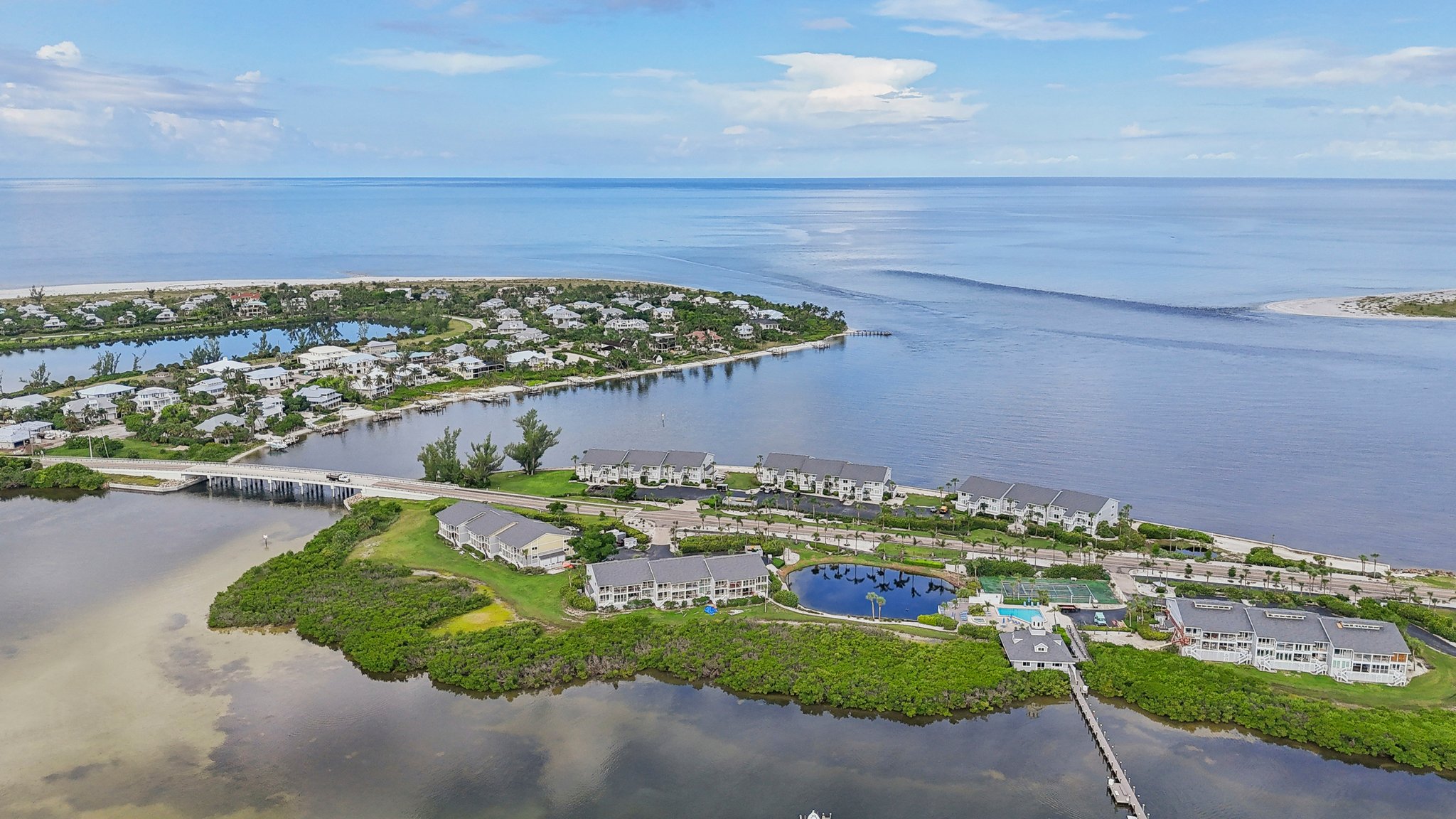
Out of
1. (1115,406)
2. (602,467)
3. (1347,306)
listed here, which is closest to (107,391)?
(602,467)

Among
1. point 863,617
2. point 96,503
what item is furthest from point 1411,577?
point 96,503

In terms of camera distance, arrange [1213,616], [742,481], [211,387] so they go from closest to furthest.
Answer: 1. [1213,616]
2. [742,481]
3. [211,387]

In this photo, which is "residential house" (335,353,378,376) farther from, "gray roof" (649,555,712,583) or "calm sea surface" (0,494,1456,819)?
"gray roof" (649,555,712,583)

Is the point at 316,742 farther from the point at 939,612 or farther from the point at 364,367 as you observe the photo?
the point at 364,367

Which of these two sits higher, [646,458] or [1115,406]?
[1115,406]

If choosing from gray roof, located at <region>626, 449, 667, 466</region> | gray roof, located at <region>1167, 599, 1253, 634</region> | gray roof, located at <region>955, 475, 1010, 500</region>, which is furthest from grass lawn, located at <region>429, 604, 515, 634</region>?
gray roof, located at <region>1167, 599, 1253, 634</region>

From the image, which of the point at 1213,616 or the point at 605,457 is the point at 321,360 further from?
the point at 1213,616
